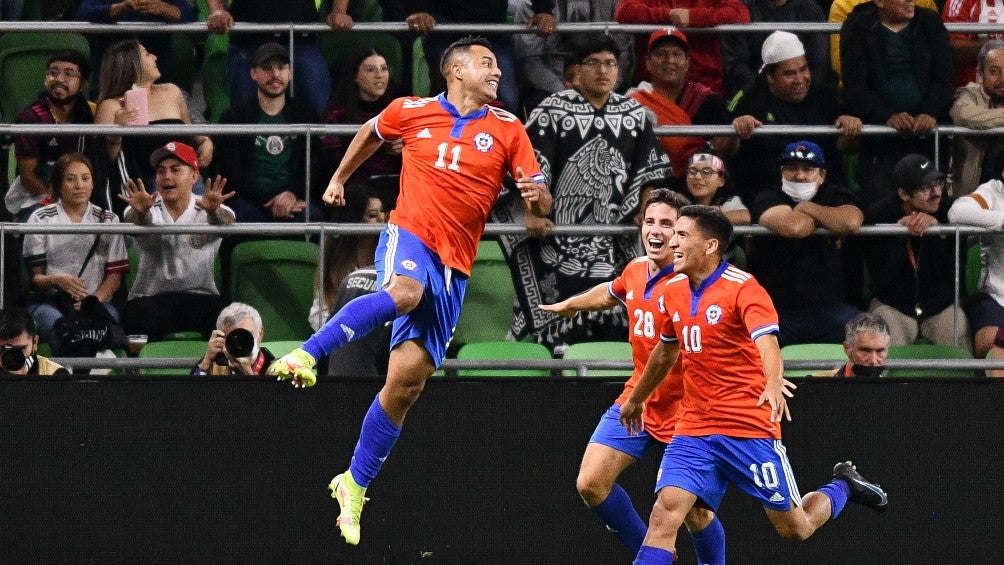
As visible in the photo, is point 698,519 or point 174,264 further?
point 174,264

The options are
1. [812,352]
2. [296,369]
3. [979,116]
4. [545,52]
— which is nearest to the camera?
[296,369]

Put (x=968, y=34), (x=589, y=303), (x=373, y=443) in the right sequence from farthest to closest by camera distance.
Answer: (x=968, y=34) < (x=589, y=303) < (x=373, y=443)

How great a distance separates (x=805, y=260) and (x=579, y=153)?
1504 mm

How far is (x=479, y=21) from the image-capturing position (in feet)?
35.2

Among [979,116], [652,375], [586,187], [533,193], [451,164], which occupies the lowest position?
[652,375]

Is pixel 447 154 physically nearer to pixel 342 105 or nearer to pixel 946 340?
pixel 342 105

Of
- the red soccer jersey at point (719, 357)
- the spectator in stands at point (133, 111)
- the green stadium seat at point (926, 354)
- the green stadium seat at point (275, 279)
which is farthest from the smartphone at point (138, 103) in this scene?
the green stadium seat at point (926, 354)

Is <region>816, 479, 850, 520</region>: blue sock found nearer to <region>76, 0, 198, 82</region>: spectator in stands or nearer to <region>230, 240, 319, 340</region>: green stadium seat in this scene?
<region>230, 240, 319, 340</region>: green stadium seat

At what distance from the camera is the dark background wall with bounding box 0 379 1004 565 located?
795 cm

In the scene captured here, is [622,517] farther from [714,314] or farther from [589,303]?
[714,314]

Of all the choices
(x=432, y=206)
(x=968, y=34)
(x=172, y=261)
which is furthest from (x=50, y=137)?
(x=968, y=34)

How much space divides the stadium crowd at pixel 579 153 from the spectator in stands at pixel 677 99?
0.05 feet

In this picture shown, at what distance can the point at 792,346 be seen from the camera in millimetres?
9367

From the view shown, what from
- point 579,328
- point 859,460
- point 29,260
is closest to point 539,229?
point 579,328
